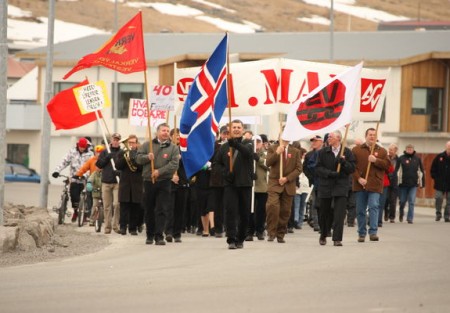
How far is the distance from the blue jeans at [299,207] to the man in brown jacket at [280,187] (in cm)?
519

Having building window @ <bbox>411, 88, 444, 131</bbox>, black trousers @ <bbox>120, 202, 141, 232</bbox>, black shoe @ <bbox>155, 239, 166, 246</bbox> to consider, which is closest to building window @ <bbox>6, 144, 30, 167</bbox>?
building window @ <bbox>411, 88, 444, 131</bbox>

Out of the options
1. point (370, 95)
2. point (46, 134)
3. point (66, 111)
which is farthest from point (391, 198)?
point (66, 111)

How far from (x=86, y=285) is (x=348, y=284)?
9.33ft

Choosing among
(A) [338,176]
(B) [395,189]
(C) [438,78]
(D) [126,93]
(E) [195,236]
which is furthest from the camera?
(D) [126,93]

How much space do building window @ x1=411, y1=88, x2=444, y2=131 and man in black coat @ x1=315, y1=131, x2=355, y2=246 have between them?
40.0m

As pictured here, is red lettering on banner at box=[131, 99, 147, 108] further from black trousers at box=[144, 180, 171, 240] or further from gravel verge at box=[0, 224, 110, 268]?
black trousers at box=[144, 180, 171, 240]

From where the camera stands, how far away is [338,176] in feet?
67.7

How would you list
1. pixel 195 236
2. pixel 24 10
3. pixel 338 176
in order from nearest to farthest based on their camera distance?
pixel 338 176, pixel 195 236, pixel 24 10

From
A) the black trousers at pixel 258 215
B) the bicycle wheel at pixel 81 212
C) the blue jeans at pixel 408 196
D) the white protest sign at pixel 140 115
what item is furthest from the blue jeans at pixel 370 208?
the white protest sign at pixel 140 115

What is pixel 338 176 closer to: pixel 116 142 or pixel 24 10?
pixel 116 142

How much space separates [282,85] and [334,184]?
3.25 m

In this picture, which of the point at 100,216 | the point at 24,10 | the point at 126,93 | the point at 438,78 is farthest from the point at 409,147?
the point at 24,10

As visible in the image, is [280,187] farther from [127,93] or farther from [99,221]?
[127,93]

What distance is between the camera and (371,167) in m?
21.8
